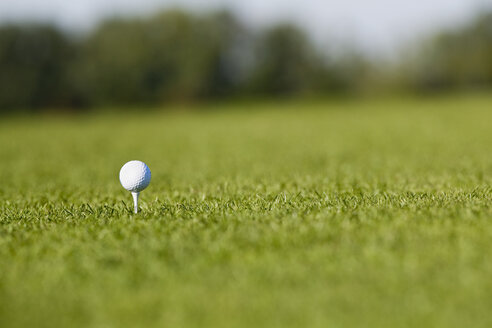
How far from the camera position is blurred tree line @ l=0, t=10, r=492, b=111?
151 feet

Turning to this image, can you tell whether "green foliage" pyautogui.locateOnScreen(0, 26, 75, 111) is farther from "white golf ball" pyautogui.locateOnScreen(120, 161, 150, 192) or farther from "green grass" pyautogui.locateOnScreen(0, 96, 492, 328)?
"white golf ball" pyautogui.locateOnScreen(120, 161, 150, 192)

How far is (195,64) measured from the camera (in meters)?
50.0

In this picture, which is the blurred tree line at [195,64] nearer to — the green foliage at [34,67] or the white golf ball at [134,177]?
the green foliage at [34,67]

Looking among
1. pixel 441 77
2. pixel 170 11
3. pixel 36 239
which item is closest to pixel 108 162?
pixel 36 239

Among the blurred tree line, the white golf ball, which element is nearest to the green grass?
the white golf ball

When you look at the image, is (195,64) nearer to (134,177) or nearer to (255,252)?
(134,177)

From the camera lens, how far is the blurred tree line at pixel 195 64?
45.9 m

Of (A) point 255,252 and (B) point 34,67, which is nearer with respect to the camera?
(A) point 255,252

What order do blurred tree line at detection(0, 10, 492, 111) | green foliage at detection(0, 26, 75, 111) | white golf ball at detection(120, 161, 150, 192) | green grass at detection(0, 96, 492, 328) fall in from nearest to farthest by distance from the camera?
1. green grass at detection(0, 96, 492, 328)
2. white golf ball at detection(120, 161, 150, 192)
3. green foliage at detection(0, 26, 75, 111)
4. blurred tree line at detection(0, 10, 492, 111)

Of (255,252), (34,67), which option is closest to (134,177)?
(255,252)

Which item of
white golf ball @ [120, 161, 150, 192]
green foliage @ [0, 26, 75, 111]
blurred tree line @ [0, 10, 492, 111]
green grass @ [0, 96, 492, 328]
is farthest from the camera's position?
blurred tree line @ [0, 10, 492, 111]

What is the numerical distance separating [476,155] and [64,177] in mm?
9580

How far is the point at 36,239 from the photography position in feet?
16.4

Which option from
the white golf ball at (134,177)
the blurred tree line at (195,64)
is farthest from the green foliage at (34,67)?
the white golf ball at (134,177)
